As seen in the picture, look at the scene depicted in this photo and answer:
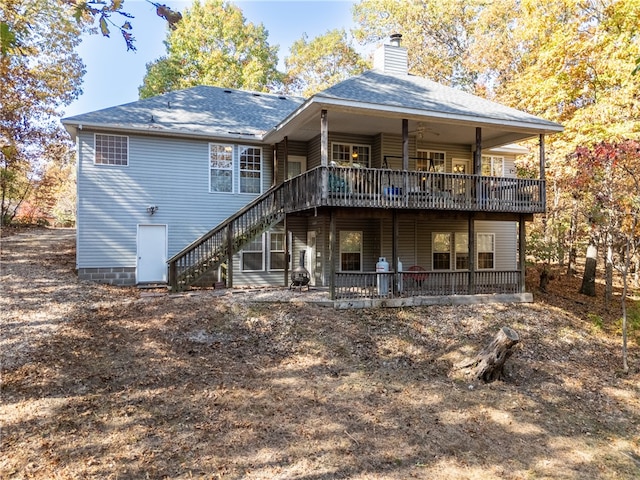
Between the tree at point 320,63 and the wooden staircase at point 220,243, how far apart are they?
20957 millimetres

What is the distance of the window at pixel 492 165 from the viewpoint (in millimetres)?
17594

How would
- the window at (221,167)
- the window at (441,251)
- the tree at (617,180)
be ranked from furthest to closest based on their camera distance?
1. the window at (441,251)
2. the window at (221,167)
3. the tree at (617,180)

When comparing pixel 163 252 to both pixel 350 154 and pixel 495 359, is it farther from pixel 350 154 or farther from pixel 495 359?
pixel 495 359

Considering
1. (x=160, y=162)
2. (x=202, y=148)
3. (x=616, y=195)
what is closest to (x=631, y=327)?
(x=616, y=195)

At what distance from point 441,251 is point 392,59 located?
733 centimetres

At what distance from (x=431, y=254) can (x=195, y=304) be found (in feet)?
30.0

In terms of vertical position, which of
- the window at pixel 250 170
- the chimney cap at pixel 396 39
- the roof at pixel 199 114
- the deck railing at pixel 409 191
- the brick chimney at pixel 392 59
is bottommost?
the deck railing at pixel 409 191

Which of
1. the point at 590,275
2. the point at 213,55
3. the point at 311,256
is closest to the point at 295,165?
the point at 311,256

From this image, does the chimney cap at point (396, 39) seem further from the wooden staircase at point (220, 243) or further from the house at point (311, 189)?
the wooden staircase at point (220, 243)

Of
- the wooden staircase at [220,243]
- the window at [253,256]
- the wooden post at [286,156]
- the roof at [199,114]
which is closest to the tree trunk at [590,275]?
the wooden post at [286,156]

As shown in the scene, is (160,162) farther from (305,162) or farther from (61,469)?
(61,469)

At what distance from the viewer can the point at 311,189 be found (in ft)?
37.1

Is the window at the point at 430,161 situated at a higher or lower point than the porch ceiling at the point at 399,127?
lower

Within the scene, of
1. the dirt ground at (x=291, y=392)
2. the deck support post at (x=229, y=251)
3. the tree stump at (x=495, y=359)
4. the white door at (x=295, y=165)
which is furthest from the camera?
the white door at (x=295, y=165)
